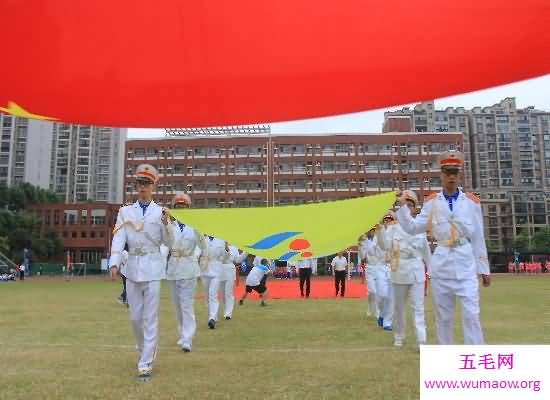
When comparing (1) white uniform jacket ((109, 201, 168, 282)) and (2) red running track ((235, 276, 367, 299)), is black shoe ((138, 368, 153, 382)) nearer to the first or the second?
(1) white uniform jacket ((109, 201, 168, 282))

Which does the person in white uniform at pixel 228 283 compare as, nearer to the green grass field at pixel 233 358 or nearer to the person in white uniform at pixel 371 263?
the green grass field at pixel 233 358

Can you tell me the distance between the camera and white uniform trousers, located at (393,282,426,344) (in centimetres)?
805

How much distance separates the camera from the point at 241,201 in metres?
75.5

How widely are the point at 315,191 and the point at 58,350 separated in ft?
219

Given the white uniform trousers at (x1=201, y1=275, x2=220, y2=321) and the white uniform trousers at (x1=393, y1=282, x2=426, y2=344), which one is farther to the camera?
the white uniform trousers at (x1=201, y1=275, x2=220, y2=321)

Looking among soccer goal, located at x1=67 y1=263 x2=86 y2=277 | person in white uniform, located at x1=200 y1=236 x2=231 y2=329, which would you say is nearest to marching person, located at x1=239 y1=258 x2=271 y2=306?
person in white uniform, located at x1=200 y1=236 x2=231 y2=329

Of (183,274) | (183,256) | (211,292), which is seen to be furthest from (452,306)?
(211,292)

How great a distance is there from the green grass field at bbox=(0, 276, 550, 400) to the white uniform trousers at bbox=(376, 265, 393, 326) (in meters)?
0.42

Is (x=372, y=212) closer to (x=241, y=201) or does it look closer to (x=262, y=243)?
(x=262, y=243)

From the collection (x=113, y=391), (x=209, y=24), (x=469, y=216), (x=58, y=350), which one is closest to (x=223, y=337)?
(x=58, y=350)

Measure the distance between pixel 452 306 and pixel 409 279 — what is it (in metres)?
2.88

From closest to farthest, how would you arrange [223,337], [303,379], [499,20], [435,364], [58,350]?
[499,20]
[435,364]
[303,379]
[58,350]
[223,337]

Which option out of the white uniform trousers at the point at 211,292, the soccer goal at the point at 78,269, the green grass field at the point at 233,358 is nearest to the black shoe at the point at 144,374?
the green grass field at the point at 233,358

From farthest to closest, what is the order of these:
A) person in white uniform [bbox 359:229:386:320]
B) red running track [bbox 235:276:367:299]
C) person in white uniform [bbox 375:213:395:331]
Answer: red running track [bbox 235:276:367:299], person in white uniform [bbox 359:229:386:320], person in white uniform [bbox 375:213:395:331]
